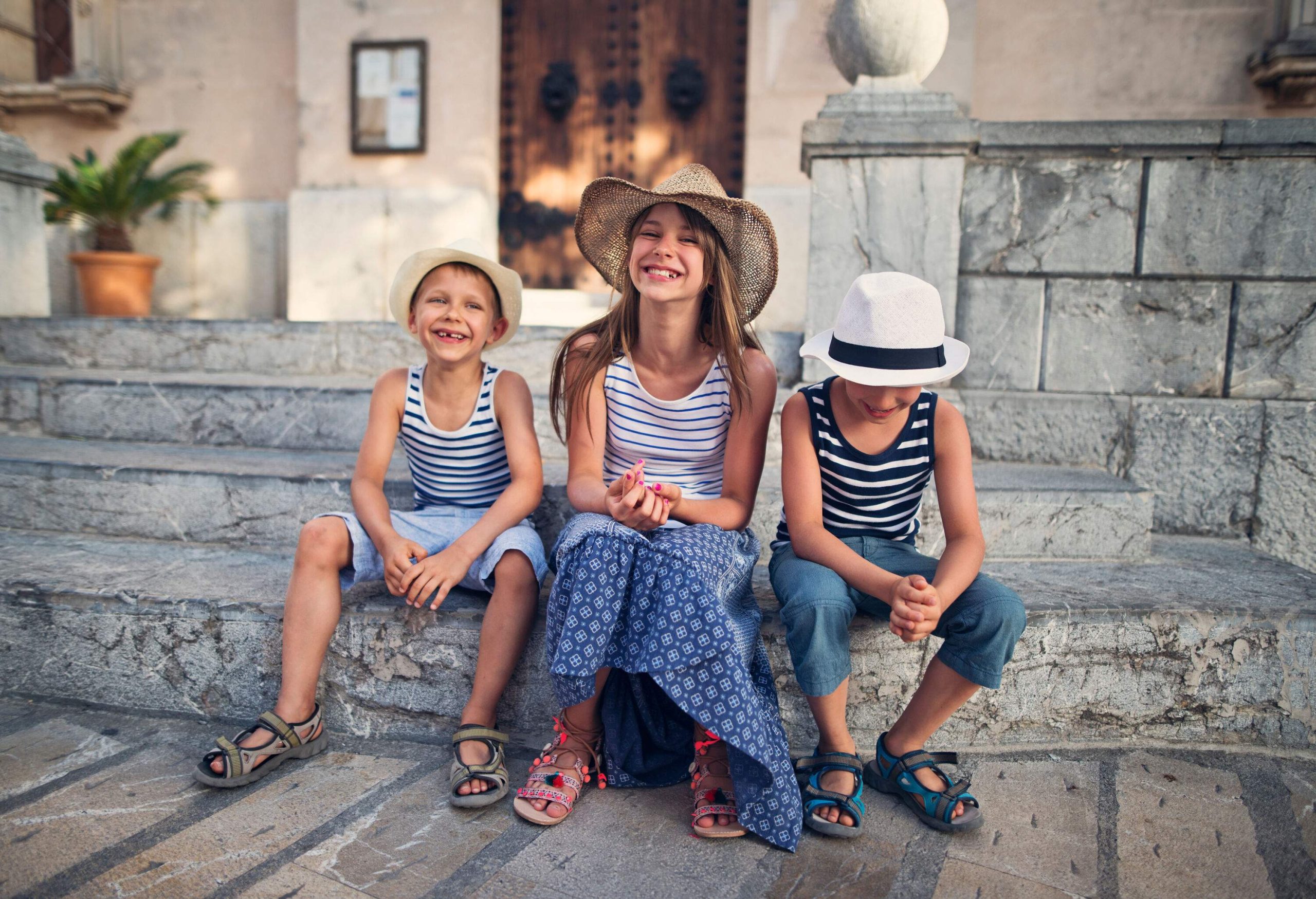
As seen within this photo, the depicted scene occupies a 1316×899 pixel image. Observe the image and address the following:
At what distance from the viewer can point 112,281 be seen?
533cm

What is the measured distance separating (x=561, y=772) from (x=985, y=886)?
89 cm

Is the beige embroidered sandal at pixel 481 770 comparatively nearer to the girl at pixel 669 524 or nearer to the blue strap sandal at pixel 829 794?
the girl at pixel 669 524

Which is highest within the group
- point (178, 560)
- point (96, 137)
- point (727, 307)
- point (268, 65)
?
point (268, 65)

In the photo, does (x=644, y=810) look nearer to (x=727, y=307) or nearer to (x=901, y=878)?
(x=901, y=878)

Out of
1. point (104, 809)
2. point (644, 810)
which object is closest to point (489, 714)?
point (644, 810)

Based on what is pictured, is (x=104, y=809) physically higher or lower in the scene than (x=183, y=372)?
lower

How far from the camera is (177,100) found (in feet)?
19.8

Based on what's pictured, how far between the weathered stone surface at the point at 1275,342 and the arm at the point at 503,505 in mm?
2649

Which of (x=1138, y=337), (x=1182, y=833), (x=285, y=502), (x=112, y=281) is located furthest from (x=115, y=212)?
(x=1182, y=833)

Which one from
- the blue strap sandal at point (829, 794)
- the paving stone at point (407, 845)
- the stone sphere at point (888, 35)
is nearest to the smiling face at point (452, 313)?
the paving stone at point (407, 845)

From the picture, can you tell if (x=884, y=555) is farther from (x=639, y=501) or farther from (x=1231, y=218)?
(x=1231, y=218)

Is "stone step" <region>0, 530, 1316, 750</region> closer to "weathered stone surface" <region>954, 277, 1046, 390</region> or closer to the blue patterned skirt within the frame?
the blue patterned skirt

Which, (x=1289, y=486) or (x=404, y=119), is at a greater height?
(x=404, y=119)

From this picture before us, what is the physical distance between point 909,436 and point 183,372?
3679 millimetres
